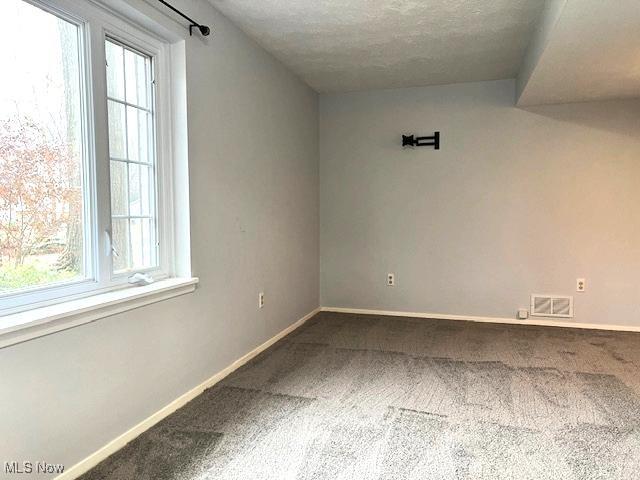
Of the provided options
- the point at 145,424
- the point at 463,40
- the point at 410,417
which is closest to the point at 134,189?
the point at 145,424

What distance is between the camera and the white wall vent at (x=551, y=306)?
417 centimetres

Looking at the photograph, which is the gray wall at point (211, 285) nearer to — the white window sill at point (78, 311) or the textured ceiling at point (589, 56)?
the white window sill at point (78, 311)

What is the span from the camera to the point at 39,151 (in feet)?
5.98

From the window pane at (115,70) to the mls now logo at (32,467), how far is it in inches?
62.7

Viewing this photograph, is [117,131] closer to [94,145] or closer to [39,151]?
[94,145]

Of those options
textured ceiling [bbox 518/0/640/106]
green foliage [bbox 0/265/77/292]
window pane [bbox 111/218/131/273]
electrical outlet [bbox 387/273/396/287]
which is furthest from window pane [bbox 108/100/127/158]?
electrical outlet [bbox 387/273/396/287]

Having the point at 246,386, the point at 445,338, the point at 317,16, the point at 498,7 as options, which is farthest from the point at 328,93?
the point at 246,386

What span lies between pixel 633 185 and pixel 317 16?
313cm

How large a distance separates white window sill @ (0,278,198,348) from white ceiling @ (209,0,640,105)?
172 cm

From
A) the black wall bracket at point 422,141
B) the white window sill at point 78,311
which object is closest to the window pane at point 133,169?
the white window sill at point 78,311

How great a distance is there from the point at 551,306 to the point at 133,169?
3770 millimetres

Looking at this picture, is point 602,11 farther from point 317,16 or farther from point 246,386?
point 246,386

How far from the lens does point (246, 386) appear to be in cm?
275

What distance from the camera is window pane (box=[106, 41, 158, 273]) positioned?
87.3 inches
